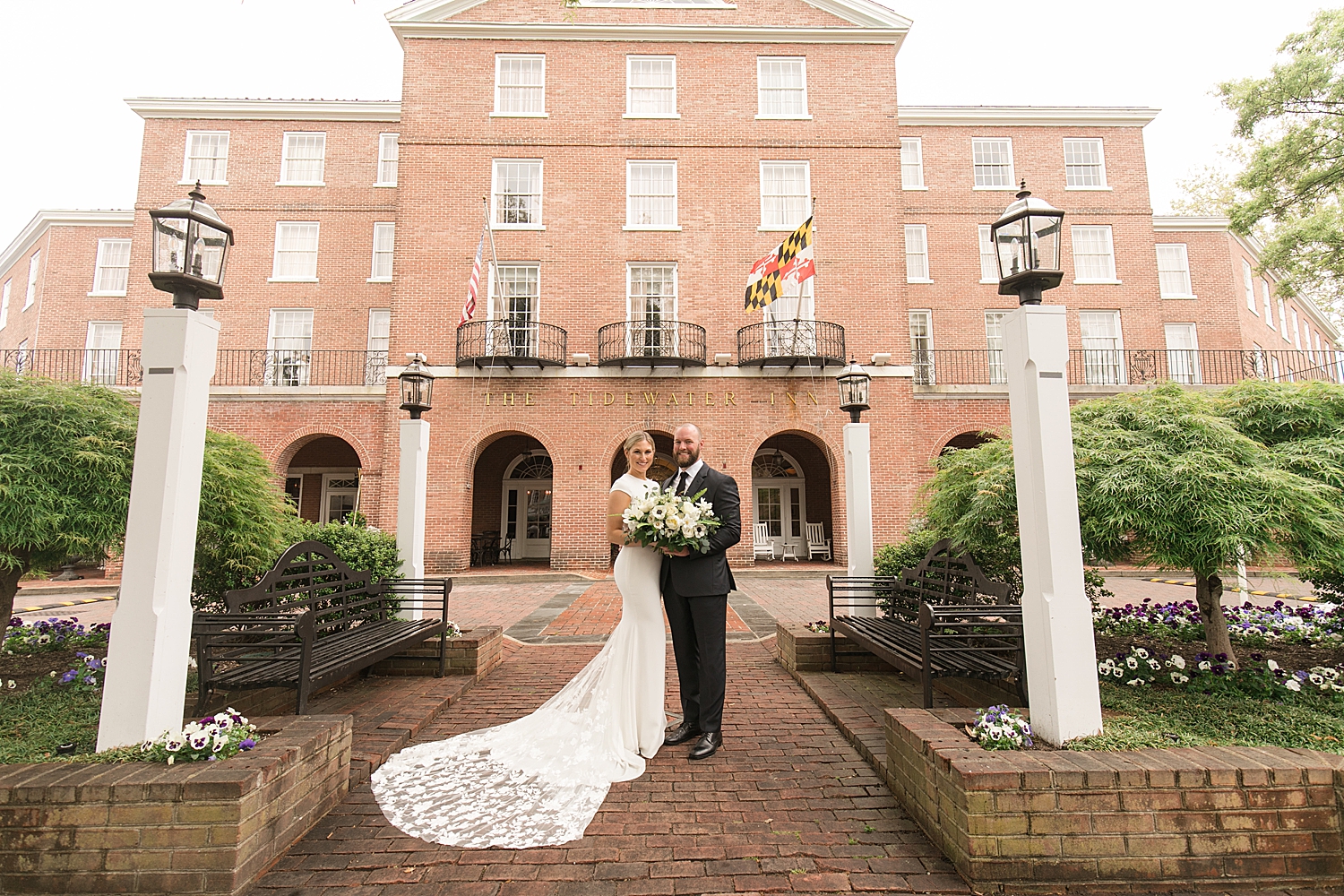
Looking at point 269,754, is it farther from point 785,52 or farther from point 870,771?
point 785,52

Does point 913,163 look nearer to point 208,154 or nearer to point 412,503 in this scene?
point 412,503

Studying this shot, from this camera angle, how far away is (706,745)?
3932mm

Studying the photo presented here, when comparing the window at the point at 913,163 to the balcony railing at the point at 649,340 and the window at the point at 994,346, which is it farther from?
the balcony railing at the point at 649,340

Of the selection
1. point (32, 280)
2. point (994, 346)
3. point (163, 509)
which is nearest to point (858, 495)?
point (163, 509)

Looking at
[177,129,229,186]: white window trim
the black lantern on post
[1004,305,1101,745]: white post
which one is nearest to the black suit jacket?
[1004,305,1101,745]: white post

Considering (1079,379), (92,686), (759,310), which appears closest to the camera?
(92,686)

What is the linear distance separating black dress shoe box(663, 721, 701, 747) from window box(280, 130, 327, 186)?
22.9 metres

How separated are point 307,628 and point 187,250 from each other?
210 cm

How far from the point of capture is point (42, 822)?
2.46 metres

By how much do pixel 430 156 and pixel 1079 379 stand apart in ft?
67.4

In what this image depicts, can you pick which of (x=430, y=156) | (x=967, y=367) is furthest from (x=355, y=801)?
(x=967, y=367)

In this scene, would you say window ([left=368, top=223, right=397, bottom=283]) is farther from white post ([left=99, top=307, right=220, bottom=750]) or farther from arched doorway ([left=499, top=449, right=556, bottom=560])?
white post ([left=99, top=307, right=220, bottom=750])

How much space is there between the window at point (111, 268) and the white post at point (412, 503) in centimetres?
2405

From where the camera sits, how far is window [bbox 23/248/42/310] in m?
23.9
